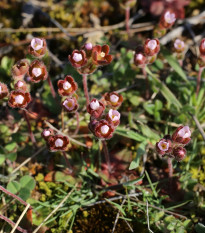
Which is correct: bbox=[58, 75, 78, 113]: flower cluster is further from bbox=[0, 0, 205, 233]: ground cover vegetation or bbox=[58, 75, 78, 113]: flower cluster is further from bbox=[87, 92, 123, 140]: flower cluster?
bbox=[87, 92, 123, 140]: flower cluster

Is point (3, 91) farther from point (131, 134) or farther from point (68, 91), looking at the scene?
point (131, 134)

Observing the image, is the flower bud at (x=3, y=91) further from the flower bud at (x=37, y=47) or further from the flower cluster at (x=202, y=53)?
the flower cluster at (x=202, y=53)

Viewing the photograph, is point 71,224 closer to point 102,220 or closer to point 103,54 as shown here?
point 102,220

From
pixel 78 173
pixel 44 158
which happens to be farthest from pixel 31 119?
pixel 78 173

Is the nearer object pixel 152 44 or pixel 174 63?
pixel 152 44

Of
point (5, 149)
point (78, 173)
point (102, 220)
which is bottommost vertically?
A: point (102, 220)

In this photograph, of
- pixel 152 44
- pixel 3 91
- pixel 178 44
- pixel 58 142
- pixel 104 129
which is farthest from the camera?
pixel 178 44

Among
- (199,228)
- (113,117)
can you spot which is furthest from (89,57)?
(199,228)
